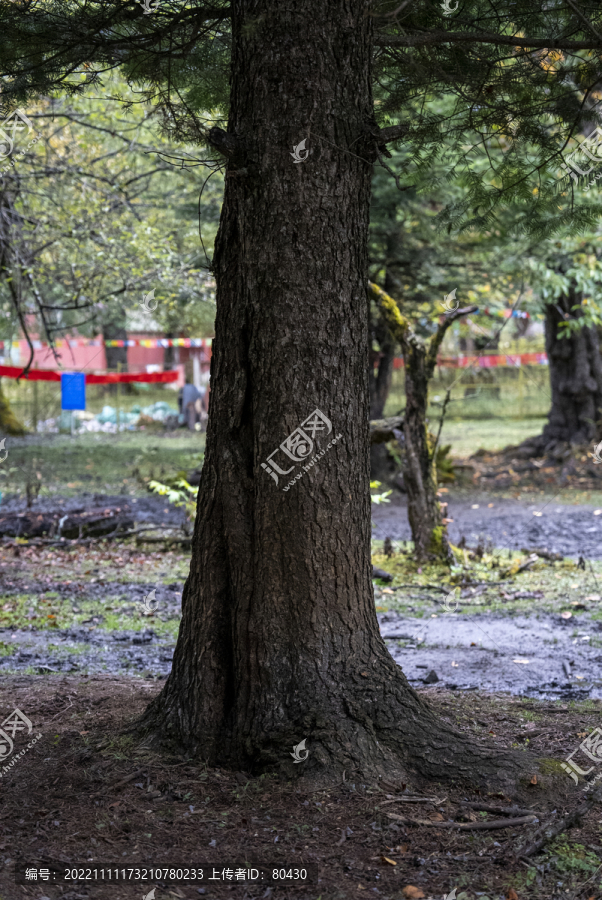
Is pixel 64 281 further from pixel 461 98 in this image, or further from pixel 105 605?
pixel 461 98

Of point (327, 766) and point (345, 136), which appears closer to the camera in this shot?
point (327, 766)

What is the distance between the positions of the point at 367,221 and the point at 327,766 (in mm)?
2319

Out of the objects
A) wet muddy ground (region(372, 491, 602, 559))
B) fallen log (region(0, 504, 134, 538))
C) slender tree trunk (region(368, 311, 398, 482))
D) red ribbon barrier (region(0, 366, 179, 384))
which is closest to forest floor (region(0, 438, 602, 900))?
wet muddy ground (region(372, 491, 602, 559))

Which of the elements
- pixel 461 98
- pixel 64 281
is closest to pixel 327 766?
pixel 461 98

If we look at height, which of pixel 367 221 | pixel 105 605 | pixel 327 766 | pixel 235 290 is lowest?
pixel 105 605

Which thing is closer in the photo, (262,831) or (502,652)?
(262,831)

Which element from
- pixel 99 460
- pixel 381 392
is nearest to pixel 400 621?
pixel 381 392

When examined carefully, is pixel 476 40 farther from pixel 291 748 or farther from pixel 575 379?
pixel 575 379

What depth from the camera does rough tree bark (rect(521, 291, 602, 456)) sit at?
49.6 ft

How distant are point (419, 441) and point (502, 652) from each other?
2.93 metres

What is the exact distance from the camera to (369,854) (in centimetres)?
267

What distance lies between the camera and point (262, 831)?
277 centimetres

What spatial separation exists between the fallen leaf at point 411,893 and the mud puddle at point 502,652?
2.52m

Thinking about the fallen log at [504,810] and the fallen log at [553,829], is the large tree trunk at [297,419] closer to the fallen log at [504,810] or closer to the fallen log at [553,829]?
the fallen log at [504,810]
